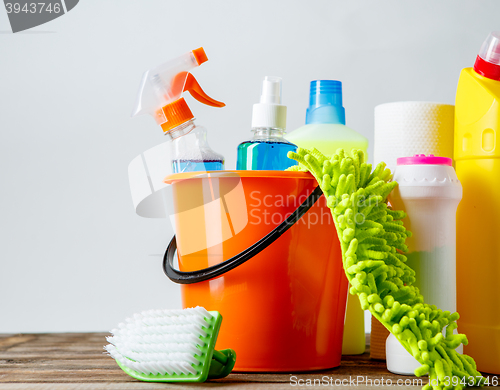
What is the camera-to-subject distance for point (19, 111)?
Answer: 941mm

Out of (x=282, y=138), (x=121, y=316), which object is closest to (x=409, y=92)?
(x=282, y=138)

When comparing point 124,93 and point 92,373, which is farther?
point 124,93

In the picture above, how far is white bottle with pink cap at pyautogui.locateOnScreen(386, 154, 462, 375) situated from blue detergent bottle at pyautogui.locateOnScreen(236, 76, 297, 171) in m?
0.13

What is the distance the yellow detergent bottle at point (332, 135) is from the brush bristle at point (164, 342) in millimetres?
255

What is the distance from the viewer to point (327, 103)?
61 centimetres

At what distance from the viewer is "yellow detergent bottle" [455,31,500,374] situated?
0.48 metres

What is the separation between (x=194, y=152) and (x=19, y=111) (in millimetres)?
543

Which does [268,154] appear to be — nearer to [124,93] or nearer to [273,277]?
[273,277]

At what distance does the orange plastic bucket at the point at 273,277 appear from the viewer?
474 mm

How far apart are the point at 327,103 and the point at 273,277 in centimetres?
25

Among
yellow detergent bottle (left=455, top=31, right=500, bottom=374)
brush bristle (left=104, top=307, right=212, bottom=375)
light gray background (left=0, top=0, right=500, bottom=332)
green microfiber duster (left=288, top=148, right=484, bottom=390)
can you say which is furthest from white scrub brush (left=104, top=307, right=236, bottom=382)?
light gray background (left=0, top=0, right=500, bottom=332)

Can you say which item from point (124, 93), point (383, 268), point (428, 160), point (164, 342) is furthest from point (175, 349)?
point (124, 93)

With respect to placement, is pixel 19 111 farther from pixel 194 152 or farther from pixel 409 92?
pixel 409 92

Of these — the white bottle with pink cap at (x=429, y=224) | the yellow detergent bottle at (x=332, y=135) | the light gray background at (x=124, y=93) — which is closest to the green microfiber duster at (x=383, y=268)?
the white bottle with pink cap at (x=429, y=224)
